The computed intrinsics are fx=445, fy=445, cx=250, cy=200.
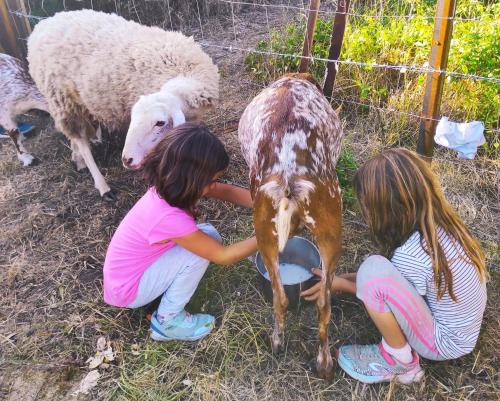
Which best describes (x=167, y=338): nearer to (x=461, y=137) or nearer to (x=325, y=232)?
(x=325, y=232)

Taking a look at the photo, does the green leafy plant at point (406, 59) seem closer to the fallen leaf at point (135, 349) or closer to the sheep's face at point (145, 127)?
the sheep's face at point (145, 127)

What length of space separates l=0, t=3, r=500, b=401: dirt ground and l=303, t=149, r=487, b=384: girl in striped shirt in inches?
12.2

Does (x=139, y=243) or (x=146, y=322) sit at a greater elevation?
(x=139, y=243)

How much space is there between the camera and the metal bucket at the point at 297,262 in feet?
8.62

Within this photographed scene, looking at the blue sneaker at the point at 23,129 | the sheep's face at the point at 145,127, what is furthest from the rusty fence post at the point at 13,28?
the sheep's face at the point at 145,127

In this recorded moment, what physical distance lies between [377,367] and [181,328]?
111 centimetres

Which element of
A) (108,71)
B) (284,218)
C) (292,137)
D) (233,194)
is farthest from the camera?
(108,71)

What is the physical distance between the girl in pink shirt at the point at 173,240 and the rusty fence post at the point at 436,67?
4.50 feet

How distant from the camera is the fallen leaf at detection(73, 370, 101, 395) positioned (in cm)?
239

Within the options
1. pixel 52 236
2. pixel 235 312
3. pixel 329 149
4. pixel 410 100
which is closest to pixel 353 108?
pixel 410 100

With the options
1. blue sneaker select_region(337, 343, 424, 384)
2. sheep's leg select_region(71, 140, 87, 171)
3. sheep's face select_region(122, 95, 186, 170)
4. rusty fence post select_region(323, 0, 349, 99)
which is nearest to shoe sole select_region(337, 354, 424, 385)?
blue sneaker select_region(337, 343, 424, 384)

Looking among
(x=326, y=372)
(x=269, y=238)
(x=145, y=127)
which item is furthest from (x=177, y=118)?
(x=326, y=372)

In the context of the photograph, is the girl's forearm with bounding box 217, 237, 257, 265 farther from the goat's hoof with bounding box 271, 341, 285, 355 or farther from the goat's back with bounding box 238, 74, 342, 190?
the goat's hoof with bounding box 271, 341, 285, 355

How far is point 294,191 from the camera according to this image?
79.7 inches
